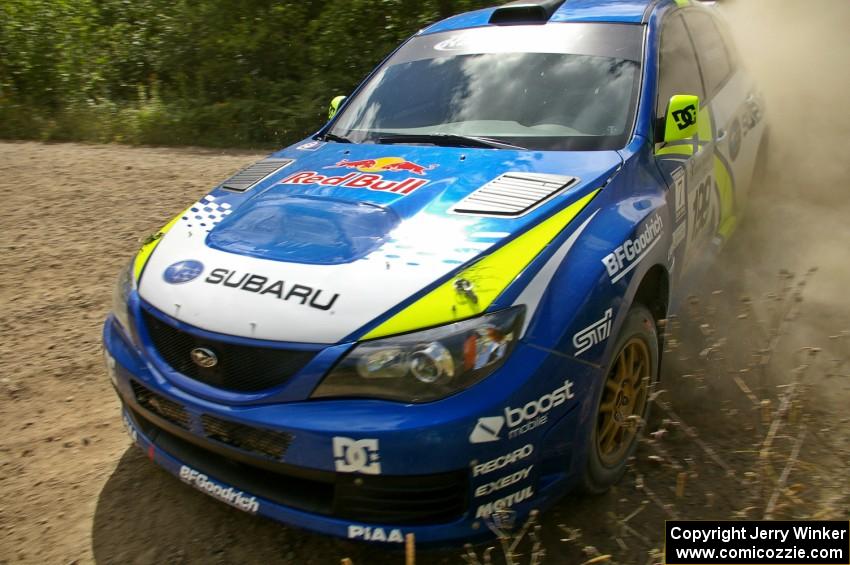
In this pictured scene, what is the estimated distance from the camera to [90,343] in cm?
424

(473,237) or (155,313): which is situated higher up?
(473,237)

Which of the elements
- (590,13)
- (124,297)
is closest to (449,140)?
(590,13)

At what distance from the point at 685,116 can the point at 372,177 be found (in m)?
1.39

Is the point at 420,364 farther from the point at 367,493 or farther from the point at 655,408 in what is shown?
the point at 655,408

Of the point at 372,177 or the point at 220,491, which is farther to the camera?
the point at 372,177

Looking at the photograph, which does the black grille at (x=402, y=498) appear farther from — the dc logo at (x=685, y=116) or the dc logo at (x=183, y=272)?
the dc logo at (x=685, y=116)

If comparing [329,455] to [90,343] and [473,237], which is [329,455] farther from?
[90,343]

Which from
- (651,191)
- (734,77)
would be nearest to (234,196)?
(651,191)

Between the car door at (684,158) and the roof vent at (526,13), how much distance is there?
0.58 meters

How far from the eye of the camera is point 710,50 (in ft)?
14.7

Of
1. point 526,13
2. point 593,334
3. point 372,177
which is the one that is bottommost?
point 593,334

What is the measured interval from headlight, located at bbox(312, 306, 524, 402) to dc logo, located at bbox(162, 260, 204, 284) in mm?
715

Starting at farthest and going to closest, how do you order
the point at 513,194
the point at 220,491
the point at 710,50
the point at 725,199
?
the point at 710,50 < the point at 725,199 < the point at 513,194 < the point at 220,491

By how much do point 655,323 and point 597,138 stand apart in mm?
814
